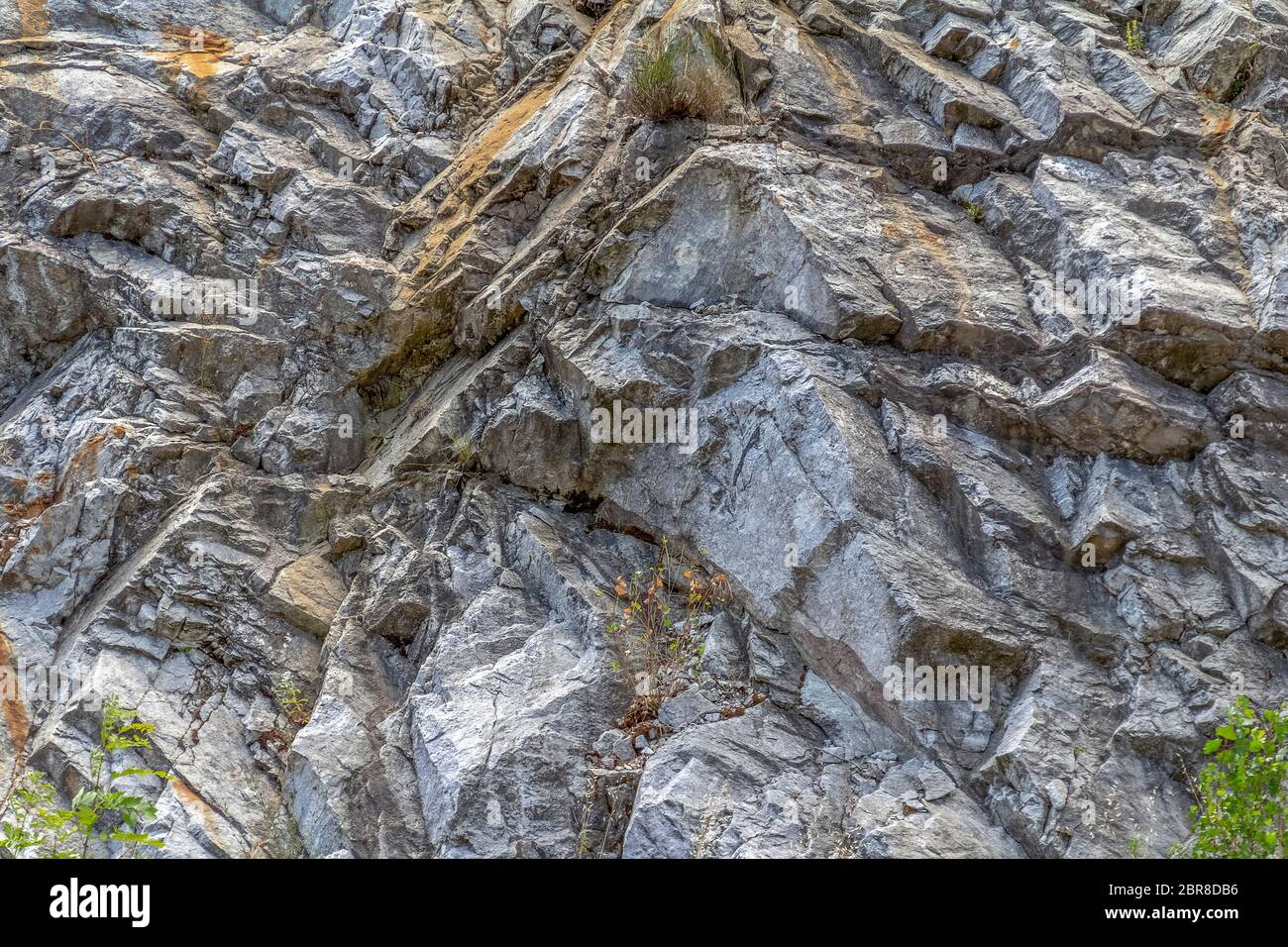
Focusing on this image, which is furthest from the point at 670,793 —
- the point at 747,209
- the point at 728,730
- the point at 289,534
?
the point at 747,209

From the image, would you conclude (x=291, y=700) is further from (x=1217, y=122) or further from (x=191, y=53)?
(x=1217, y=122)

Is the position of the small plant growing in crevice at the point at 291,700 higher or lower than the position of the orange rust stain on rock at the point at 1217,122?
lower

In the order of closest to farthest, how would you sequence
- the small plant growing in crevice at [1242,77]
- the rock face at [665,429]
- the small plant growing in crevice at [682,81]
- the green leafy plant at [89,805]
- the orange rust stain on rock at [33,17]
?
the green leafy plant at [89,805]
the rock face at [665,429]
the small plant growing in crevice at [682,81]
the small plant growing in crevice at [1242,77]
the orange rust stain on rock at [33,17]

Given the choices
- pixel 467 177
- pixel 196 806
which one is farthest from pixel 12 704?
pixel 467 177

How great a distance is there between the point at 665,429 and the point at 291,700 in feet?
11.8

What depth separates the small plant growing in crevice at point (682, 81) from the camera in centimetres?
942

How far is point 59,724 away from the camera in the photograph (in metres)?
7.19

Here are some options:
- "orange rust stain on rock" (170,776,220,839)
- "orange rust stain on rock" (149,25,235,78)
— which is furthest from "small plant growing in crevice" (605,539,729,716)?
"orange rust stain on rock" (149,25,235,78)

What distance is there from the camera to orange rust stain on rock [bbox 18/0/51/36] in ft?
38.7

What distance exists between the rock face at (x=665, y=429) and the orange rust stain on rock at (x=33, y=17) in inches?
5.3

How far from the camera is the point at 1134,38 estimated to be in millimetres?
10562

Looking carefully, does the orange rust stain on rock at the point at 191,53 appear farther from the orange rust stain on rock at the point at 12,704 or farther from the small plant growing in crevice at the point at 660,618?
the small plant growing in crevice at the point at 660,618

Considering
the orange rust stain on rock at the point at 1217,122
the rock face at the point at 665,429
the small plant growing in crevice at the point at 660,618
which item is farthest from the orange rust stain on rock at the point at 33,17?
the orange rust stain on rock at the point at 1217,122

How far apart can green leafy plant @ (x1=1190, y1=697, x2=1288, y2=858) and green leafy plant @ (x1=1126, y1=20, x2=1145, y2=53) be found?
7.68m
